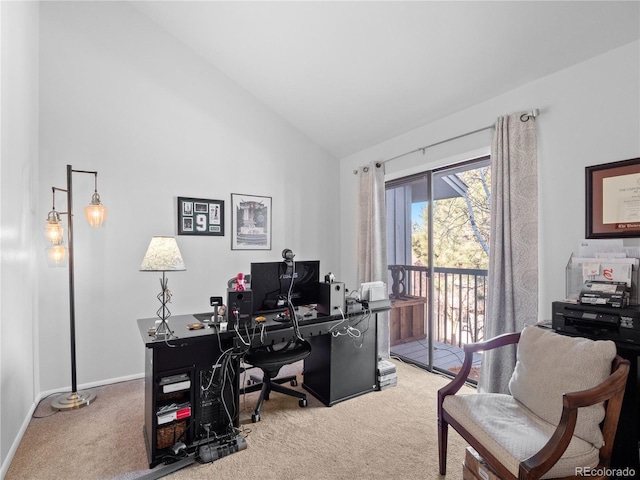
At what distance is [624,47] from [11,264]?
413cm

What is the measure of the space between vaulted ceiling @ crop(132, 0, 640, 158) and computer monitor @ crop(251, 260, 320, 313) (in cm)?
185

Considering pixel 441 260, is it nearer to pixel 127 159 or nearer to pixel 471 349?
pixel 471 349

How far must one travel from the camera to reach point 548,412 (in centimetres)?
155

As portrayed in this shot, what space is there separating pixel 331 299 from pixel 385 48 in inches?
82.9

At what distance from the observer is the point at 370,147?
13.2ft

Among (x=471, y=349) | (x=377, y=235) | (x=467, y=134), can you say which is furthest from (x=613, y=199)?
(x=377, y=235)

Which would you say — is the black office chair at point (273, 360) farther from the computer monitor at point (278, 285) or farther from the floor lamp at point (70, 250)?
the floor lamp at point (70, 250)

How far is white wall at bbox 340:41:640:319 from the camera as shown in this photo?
1.97 meters

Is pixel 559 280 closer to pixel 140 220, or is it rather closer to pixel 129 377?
pixel 140 220

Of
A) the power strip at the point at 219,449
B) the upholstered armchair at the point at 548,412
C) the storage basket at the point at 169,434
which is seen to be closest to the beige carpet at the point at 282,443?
the power strip at the point at 219,449

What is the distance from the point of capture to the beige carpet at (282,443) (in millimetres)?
1844

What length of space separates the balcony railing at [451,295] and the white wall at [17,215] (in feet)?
11.6

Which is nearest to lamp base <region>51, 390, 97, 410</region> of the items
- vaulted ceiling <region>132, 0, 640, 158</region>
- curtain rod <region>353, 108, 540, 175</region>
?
vaulted ceiling <region>132, 0, 640, 158</region>

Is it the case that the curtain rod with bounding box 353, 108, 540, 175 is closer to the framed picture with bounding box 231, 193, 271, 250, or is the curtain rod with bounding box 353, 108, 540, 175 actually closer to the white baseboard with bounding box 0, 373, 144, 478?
the framed picture with bounding box 231, 193, 271, 250
